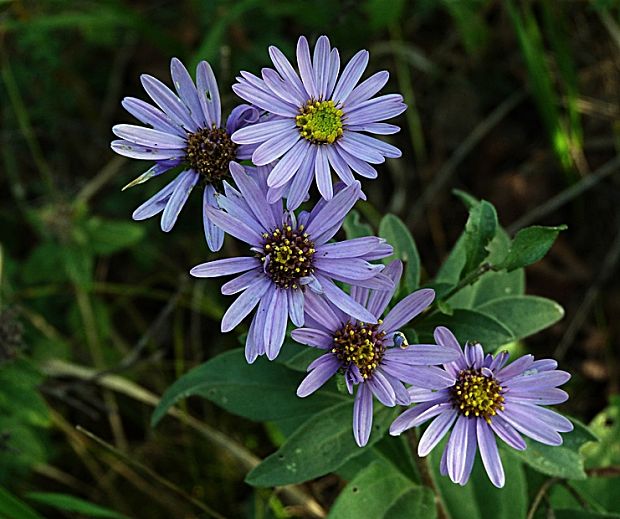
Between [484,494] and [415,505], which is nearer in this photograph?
[415,505]

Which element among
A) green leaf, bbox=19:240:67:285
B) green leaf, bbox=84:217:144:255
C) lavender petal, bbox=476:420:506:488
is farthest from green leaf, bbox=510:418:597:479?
green leaf, bbox=19:240:67:285

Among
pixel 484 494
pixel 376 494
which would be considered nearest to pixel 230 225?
pixel 376 494

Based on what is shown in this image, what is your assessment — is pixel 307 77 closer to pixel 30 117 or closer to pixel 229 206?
pixel 229 206

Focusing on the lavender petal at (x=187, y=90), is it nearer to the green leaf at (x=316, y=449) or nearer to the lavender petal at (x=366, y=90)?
the lavender petal at (x=366, y=90)

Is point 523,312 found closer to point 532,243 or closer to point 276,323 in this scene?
point 532,243

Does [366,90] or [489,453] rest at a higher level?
[366,90]

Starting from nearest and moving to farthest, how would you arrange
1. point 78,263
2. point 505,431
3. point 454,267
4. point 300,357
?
point 505,431, point 300,357, point 454,267, point 78,263

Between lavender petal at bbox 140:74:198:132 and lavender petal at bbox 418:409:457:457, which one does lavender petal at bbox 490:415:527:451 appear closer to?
lavender petal at bbox 418:409:457:457

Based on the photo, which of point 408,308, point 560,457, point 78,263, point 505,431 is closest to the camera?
point 408,308
